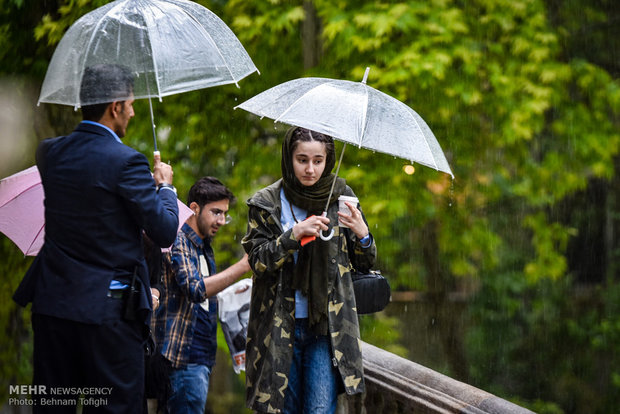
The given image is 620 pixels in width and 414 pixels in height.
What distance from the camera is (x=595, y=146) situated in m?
8.16

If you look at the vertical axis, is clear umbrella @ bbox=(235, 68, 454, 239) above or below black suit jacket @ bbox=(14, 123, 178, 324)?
above

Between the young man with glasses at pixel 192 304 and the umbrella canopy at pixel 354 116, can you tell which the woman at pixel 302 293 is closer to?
the umbrella canopy at pixel 354 116

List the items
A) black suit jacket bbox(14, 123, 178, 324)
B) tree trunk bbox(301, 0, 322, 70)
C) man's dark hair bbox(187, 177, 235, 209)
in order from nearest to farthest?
black suit jacket bbox(14, 123, 178, 324) < man's dark hair bbox(187, 177, 235, 209) < tree trunk bbox(301, 0, 322, 70)

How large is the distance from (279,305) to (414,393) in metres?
1.20

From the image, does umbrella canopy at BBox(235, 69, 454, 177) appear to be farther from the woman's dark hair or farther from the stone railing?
the stone railing

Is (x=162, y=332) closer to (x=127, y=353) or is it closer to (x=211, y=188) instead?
(x=211, y=188)

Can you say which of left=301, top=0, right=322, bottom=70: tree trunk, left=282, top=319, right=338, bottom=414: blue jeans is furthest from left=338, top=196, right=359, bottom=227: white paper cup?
left=301, top=0, right=322, bottom=70: tree trunk

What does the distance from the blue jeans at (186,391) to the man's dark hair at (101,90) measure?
168 cm

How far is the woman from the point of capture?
358 centimetres

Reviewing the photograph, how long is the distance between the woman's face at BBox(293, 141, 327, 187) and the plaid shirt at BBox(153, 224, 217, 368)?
866 mm

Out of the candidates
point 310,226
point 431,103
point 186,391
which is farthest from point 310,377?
point 431,103

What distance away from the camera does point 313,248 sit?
12.0 feet

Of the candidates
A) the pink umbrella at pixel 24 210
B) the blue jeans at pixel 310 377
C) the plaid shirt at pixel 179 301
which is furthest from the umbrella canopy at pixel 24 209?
the blue jeans at pixel 310 377

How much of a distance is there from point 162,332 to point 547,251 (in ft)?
18.9
